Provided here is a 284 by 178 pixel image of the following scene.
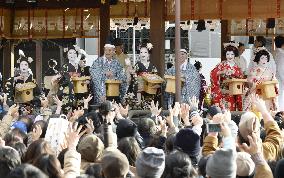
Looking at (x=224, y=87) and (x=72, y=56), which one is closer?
(x=224, y=87)

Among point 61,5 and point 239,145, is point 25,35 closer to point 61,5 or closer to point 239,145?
point 61,5

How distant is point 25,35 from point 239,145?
13.9 metres

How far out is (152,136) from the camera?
7625 mm

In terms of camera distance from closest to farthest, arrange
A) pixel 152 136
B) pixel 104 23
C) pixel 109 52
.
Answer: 1. pixel 152 136
2. pixel 109 52
3. pixel 104 23


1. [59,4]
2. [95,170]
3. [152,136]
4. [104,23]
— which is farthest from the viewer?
[59,4]

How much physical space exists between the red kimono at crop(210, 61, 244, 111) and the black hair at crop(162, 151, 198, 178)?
30.0 ft

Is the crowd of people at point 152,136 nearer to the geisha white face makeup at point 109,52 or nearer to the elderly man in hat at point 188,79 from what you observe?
the elderly man in hat at point 188,79

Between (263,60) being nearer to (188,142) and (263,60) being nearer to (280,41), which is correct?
(280,41)

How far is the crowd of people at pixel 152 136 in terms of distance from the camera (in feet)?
17.0

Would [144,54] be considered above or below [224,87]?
above

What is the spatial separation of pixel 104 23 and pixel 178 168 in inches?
496

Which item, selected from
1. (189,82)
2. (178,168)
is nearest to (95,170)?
(178,168)

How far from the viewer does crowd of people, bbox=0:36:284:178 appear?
5.18 meters

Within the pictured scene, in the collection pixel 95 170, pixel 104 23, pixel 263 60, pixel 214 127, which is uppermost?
pixel 104 23
